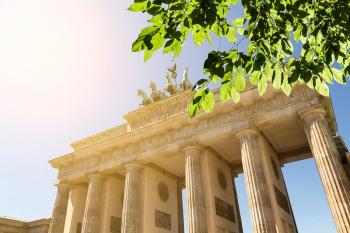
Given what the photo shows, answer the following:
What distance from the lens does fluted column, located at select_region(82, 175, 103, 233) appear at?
78.0 feet

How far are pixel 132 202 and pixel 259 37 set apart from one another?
804 inches

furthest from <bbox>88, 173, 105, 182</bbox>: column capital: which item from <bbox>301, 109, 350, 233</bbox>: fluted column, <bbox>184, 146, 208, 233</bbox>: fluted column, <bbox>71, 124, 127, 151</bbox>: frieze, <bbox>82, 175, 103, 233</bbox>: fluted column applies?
<bbox>301, 109, 350, 233</bbox>: fluted column

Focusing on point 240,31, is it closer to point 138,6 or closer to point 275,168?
point 138,6

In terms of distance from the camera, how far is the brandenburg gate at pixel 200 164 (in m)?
17.3

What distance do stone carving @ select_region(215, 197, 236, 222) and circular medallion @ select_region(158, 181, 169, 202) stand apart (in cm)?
598

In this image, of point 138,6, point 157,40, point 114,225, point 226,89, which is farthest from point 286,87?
point 114,225

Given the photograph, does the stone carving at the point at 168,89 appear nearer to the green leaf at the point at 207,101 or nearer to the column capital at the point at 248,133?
the column capital at the point at 248,133

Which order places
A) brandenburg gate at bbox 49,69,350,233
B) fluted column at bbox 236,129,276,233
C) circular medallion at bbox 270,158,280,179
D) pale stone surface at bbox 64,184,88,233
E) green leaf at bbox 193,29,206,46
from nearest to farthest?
green leaf at bbox 193,29,206,46
fluted column at bbox 236,129,276,233
brandenburg gate at bbox 49,69,350,233
circular medallion at bbox 270,158,280,179
pale stone surface at bbox 64,184,88,233

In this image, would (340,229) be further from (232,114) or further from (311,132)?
(232,114)

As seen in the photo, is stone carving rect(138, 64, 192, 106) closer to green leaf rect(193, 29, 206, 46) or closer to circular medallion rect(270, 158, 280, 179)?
circular medallion rect(270, 158, 280, 179)

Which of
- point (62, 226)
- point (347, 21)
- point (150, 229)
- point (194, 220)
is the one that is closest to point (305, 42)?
point (347, 21)

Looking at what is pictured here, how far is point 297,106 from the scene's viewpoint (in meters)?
18.4

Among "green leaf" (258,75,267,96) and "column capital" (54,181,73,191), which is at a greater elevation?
"column capital" (54,181,73,191)

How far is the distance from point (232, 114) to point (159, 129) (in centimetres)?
617
